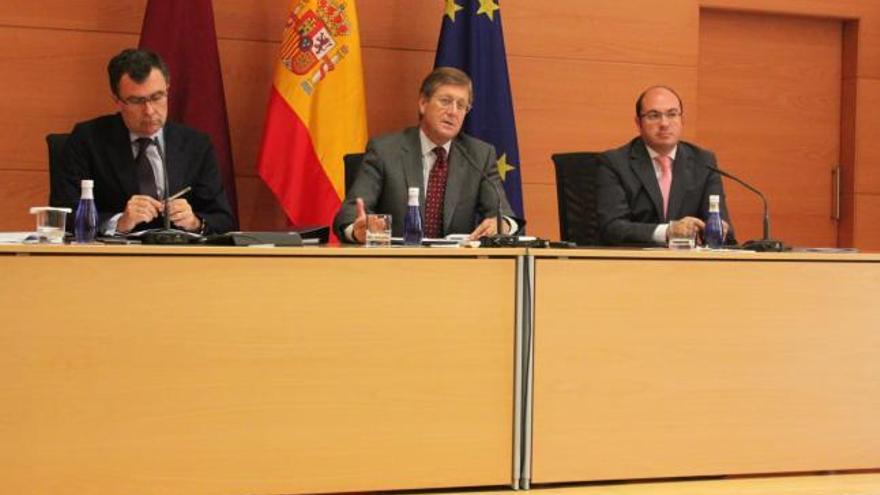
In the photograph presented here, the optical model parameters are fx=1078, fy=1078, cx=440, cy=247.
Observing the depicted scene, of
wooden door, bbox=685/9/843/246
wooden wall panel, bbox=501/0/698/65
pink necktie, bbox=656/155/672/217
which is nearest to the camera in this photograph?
pink necktie, bbox=656/155/672/217

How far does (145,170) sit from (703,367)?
1.96m

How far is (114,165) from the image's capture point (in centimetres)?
358

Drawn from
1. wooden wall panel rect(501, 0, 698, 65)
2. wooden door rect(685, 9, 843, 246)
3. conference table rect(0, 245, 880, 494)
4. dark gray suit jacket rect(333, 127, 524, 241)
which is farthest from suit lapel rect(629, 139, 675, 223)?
wooden door rect(685, 9, 843, 246)

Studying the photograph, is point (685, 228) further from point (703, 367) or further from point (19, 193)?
point (19, 193)

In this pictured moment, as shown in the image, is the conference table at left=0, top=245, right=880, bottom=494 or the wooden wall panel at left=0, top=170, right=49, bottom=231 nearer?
the conference table at left=0, top=245, right=880, bottom=494

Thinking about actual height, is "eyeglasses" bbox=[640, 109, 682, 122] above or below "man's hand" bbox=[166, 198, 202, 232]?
above

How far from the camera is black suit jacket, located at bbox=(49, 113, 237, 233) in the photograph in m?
3.58

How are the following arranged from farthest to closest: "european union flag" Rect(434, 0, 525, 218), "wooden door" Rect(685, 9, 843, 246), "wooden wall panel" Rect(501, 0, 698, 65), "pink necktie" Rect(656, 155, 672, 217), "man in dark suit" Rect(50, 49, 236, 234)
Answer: "wooden door" Rect(685, 9, 843, 246), "wooden wall panel" Rect(501, 0, 698, 65), "european union flag" Rect(434, 0, 525, 218), "pink necktie" Rect(656, 155, 672, 217), "man in dark suit" Rect(50, 49, 236, 234)

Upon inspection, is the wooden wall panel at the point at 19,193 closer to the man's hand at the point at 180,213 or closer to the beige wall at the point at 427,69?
the beige wall at the point at 427,69

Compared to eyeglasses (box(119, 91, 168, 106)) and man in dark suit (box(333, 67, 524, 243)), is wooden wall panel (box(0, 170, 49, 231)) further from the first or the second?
man in dark suit (box(333, 67, 524, 243))

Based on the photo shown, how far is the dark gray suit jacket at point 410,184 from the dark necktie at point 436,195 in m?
0.02

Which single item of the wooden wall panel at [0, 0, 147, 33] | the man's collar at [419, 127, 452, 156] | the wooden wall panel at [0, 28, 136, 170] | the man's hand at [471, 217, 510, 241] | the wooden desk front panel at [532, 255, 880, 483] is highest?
the wooden wall panel at [0, 0, 147, 33]

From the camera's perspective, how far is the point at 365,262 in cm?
258

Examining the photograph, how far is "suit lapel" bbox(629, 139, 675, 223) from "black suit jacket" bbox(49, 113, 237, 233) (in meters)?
1.49
